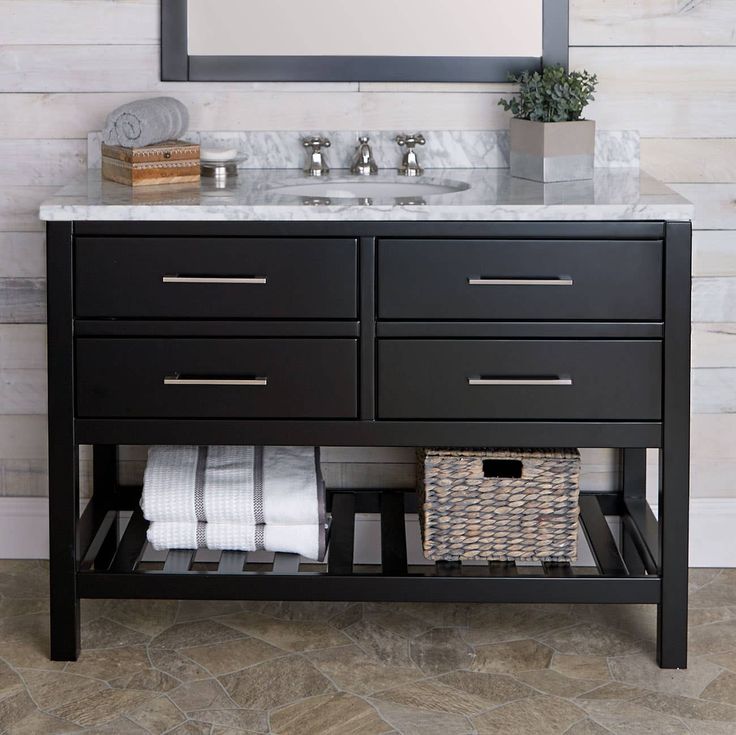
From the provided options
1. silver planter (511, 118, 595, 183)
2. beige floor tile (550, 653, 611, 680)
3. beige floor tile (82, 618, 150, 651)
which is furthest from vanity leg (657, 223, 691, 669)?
beige floor tile (82, 618, 150, 651)

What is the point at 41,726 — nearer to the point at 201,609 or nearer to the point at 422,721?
the point at 201,609

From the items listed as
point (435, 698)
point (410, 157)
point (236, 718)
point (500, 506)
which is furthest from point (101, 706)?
point (410, 157)

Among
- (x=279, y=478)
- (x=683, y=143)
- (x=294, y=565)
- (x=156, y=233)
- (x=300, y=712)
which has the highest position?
(x=683, y=143)

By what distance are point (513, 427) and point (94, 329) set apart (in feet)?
2.49

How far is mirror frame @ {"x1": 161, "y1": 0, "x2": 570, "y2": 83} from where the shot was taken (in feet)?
8.23

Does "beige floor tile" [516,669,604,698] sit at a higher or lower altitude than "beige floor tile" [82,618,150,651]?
lower

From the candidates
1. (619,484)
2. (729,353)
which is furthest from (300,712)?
(729,353)

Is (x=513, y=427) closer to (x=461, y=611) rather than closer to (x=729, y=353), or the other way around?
(x=461, y=611)

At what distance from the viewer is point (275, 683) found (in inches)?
85.0

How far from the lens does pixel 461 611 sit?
97.0 inches

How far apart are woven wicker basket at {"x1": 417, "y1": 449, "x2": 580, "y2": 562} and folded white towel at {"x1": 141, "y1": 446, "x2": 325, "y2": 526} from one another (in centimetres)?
23

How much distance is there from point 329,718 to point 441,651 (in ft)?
1.07

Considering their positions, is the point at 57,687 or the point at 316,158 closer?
the point at 57,687

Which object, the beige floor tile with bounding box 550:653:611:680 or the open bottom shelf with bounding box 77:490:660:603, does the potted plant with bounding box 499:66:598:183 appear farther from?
the beige floor tile with bounding box 550:653:611:680
